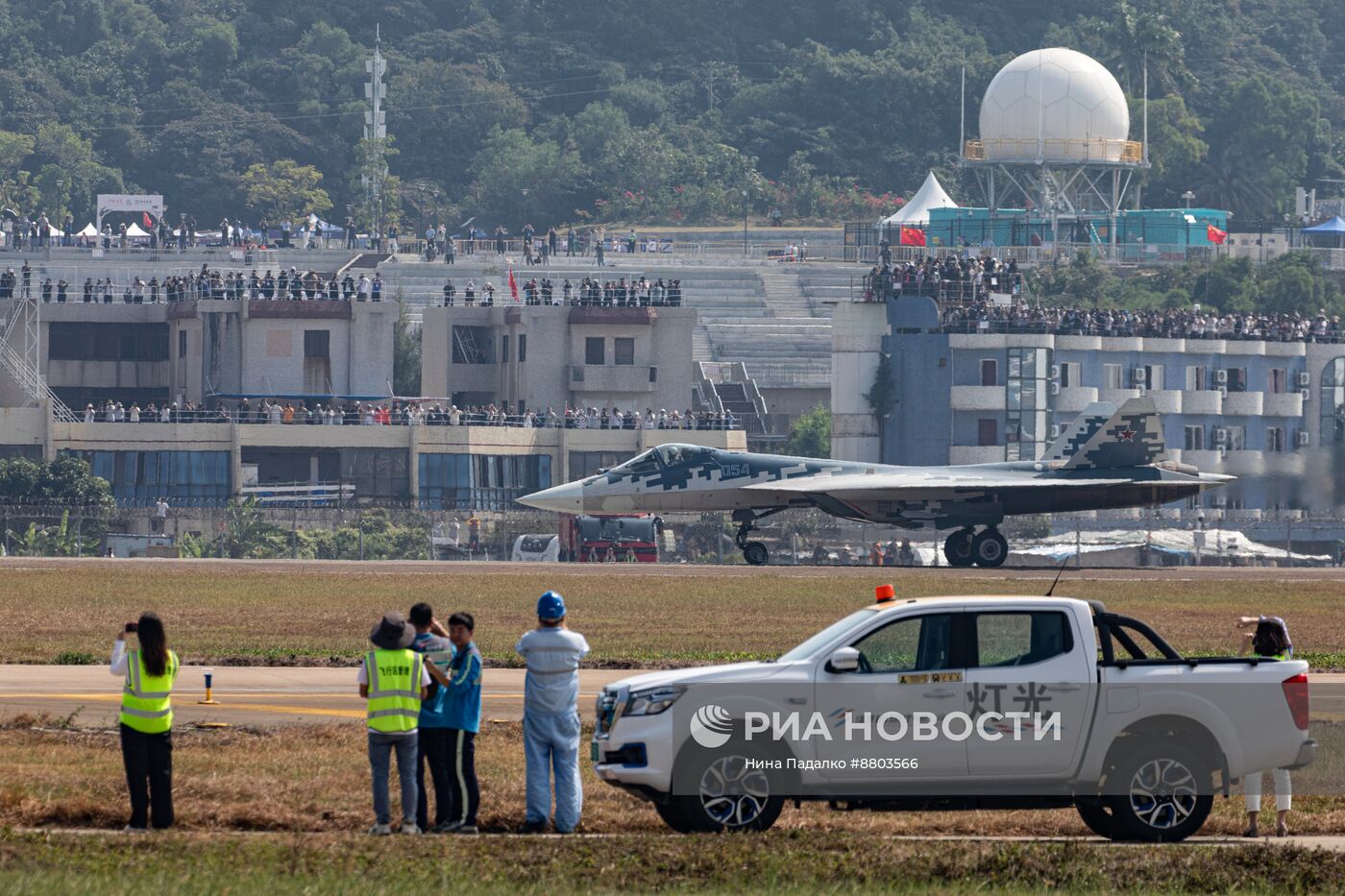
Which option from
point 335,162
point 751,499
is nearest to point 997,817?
point 751,499

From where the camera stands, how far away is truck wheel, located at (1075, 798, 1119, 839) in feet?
58.7

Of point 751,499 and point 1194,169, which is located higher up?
point 1194,169

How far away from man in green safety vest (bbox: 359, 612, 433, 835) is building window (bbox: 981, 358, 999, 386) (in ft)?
237

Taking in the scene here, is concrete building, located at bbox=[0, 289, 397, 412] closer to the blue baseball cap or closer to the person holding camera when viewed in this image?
the person holding camera

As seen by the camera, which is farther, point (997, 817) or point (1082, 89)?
point (1082, 89)

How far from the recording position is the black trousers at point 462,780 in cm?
1812

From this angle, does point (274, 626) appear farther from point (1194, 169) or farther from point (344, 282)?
point (1194, 169)

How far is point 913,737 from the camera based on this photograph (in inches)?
691

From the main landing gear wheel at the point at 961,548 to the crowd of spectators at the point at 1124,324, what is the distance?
1176 inches

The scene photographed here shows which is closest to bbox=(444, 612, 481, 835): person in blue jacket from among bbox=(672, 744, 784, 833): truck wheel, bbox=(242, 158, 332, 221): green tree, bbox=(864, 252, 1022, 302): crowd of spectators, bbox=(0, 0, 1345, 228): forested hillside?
bbox=(672, 744, 784, 833): truck wheel

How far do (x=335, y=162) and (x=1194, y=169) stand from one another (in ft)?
224

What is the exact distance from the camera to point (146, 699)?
17.8 meters

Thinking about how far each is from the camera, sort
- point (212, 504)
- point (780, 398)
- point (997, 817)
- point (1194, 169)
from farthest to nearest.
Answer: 1. point (1194, 169)
2. point (780, 398)
3. point (212, 504)
4. point (997, 817)

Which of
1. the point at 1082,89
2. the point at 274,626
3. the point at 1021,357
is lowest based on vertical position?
the point at 274,626
